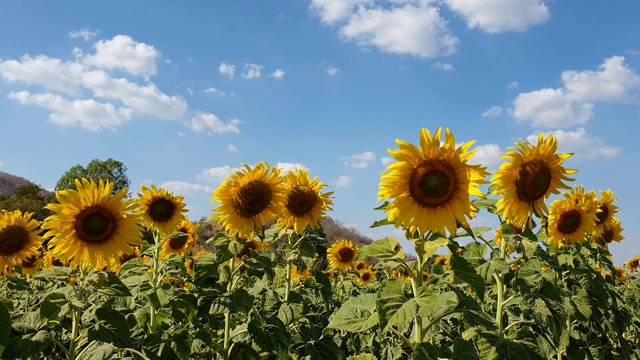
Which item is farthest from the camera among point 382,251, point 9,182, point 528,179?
point 9,182

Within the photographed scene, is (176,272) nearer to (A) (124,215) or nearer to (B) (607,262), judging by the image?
(A) (124,215)

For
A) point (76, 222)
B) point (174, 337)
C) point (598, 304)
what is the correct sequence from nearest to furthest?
point (174, 337) < point (76, 222) < point (598, 304)

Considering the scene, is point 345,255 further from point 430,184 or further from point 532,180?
point 430,184

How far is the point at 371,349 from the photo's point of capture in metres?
5.89

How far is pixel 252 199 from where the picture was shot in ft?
16.4

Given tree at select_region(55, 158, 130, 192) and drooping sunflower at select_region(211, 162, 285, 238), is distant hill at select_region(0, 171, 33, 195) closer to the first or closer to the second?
tree at select_region(55, 158, 130, 192)

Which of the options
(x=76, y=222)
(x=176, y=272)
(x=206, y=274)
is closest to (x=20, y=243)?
(x=76, y=222)

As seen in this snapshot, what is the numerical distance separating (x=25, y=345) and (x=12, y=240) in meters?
3.04

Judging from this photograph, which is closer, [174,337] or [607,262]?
[174,337]

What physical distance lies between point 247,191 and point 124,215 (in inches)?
46.8

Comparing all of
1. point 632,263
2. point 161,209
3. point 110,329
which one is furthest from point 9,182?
point 110,329

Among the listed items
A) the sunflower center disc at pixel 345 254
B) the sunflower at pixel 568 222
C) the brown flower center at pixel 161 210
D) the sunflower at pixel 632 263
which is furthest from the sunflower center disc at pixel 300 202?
the sunflower at pixel 632 263

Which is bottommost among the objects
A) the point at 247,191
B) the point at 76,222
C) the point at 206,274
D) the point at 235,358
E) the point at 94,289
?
the point at 235,358

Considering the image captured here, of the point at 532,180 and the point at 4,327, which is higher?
the point at 532,180
